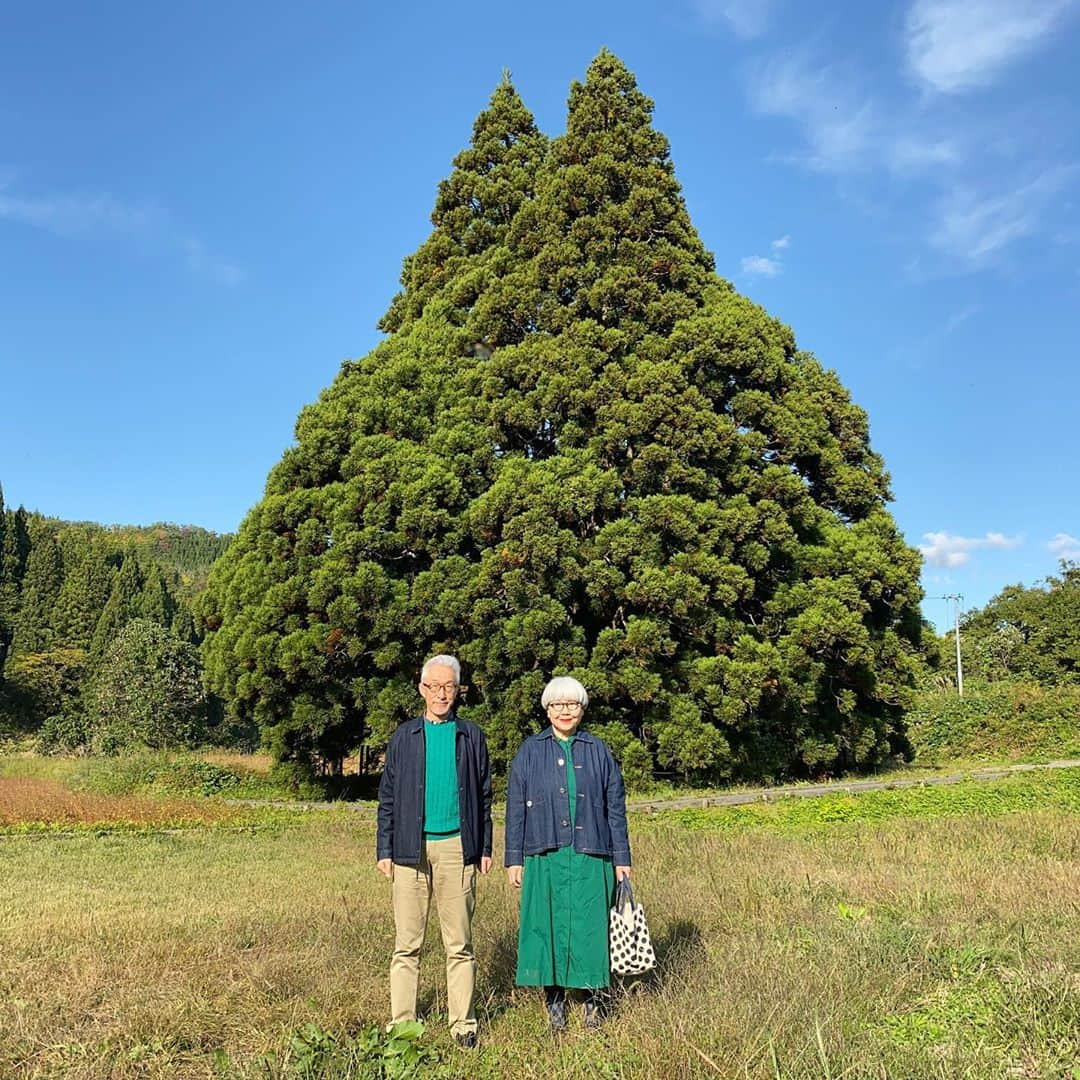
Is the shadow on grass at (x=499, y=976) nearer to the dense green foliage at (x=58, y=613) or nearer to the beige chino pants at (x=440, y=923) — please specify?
the beige chino pants at (x=440, y=923)

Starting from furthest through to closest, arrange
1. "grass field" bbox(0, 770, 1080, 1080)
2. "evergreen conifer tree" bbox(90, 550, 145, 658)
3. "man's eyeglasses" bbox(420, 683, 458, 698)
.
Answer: "evergreen conifer tree" bbox(90, 550, 145, 658), "man's eyeglasses" bbox(420, 683, 458, 698), "grass field" bbox(0, 770, 1080, 1080)

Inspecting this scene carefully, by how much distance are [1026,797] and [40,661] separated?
46.1 metres

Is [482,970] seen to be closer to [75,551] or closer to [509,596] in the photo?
[509,596]

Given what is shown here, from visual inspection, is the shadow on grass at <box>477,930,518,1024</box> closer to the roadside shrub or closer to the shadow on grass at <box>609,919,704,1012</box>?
the shadow on grass at <box>609,919,704,1012</box>

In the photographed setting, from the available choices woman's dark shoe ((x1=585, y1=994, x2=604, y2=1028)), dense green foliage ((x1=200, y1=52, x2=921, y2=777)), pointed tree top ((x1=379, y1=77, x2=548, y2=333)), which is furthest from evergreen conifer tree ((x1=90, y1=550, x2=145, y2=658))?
woman's dark shoe ((x1=585, y1=994, x2=604, y2=1028))

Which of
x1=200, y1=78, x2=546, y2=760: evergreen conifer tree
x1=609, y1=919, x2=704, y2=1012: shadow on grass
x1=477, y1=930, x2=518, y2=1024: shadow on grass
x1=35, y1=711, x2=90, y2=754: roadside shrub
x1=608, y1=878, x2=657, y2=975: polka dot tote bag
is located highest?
x1=200, y1=78, x2=546, y2=760: evergreen conifer tree

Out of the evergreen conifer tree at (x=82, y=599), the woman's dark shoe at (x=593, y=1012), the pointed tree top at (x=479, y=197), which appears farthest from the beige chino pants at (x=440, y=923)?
the evergreen conifer tree at (x=82, y=599)

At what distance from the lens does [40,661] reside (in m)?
46.2

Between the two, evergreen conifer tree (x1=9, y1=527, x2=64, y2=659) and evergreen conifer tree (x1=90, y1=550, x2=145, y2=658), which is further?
evergreen conifer tree (x1=9, y1=527, x2=64, y2=659)

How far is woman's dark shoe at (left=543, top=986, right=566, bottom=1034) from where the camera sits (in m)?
4.34

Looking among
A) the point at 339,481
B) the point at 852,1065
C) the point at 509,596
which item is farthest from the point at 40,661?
the point at 852,1065

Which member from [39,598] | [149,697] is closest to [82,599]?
[39,598]

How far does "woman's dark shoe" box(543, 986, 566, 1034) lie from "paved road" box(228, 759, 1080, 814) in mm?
8444

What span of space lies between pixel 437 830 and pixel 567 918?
0.75 meters
